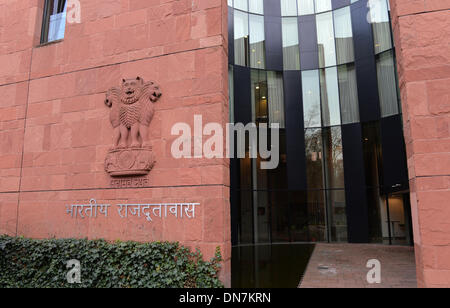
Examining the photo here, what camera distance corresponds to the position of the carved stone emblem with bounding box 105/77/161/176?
5875 mm

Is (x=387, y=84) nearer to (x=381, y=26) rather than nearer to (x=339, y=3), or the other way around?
(x=381, y=26)

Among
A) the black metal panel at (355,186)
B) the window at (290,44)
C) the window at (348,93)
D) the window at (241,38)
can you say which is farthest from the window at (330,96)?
the window at (241,38)

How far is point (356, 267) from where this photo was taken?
29.1 ft

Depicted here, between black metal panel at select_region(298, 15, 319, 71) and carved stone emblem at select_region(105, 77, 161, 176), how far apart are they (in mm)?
11825

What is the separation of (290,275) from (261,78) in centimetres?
1045

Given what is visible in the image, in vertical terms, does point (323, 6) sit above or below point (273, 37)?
above

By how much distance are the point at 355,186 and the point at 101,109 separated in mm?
12038

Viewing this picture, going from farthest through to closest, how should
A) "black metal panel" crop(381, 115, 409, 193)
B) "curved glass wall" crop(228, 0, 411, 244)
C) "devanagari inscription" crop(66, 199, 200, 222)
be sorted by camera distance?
"curved glass wall" crop(228, 0, 411, 244), "black metal panel" crop(381, 115, 409, 193), "devanagari inscription" crop(66, 199, 200, 222)

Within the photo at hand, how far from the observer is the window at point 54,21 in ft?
25.3

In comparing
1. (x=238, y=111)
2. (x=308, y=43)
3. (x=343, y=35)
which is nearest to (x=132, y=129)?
(x=238, y=111)

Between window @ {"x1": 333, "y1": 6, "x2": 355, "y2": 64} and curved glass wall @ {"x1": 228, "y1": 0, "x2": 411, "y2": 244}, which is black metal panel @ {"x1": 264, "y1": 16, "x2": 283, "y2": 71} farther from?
window @ {"x1": 333, "y1": 6, "x2": 355, "y2": 64}

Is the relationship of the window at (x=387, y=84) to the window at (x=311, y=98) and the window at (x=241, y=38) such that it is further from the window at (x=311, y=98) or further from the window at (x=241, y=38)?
the window at (x=241, y=38)

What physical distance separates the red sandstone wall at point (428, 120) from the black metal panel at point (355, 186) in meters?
10.2

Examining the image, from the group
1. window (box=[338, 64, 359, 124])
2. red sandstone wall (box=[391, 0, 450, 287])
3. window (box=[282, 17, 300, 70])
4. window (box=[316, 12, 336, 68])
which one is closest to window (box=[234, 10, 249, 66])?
window (box=[282, 17, 300, 70])
